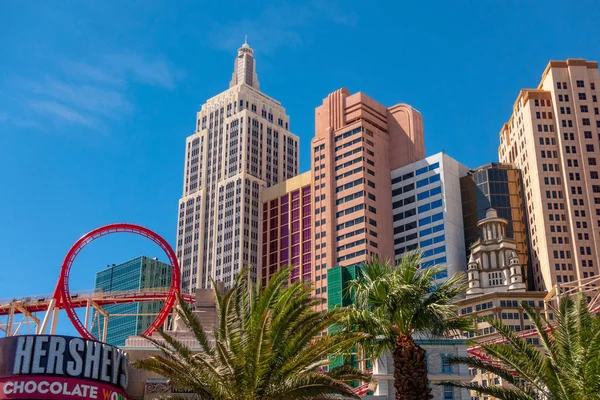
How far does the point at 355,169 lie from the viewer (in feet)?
547

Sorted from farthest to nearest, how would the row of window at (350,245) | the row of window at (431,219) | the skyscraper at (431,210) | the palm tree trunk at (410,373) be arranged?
1. the row of window at (431,219)
2. the row of window at (350,245)
3. the skyscraper at (431,210)
4. the palm tree trunk at (410,373)

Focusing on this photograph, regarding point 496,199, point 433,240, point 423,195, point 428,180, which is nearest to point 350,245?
point 433,240

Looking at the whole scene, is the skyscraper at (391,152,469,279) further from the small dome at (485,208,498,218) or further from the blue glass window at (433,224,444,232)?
the small dome at (485,208,498,218)

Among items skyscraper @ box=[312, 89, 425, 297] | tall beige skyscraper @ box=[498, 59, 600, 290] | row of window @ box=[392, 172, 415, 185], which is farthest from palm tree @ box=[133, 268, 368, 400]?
row of window @ box=[392, 172, 415, 185]

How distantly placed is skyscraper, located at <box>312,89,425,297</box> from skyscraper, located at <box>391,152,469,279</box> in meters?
2.55

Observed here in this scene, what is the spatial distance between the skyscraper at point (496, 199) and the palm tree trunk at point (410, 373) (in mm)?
127056

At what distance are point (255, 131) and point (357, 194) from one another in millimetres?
43531

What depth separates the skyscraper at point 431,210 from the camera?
15888cm

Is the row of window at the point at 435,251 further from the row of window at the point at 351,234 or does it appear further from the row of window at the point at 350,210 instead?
the row of window at the point at 350,210

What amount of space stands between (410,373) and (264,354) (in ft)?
23.2

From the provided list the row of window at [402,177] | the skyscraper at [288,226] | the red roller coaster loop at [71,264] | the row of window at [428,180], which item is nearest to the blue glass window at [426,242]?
the row of window at [428,180]

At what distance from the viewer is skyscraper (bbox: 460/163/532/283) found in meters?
160

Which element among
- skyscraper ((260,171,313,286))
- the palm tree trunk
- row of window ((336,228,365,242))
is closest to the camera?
the palm tree trunk

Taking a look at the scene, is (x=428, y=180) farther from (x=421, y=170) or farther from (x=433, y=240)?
(x=433, y=240)
